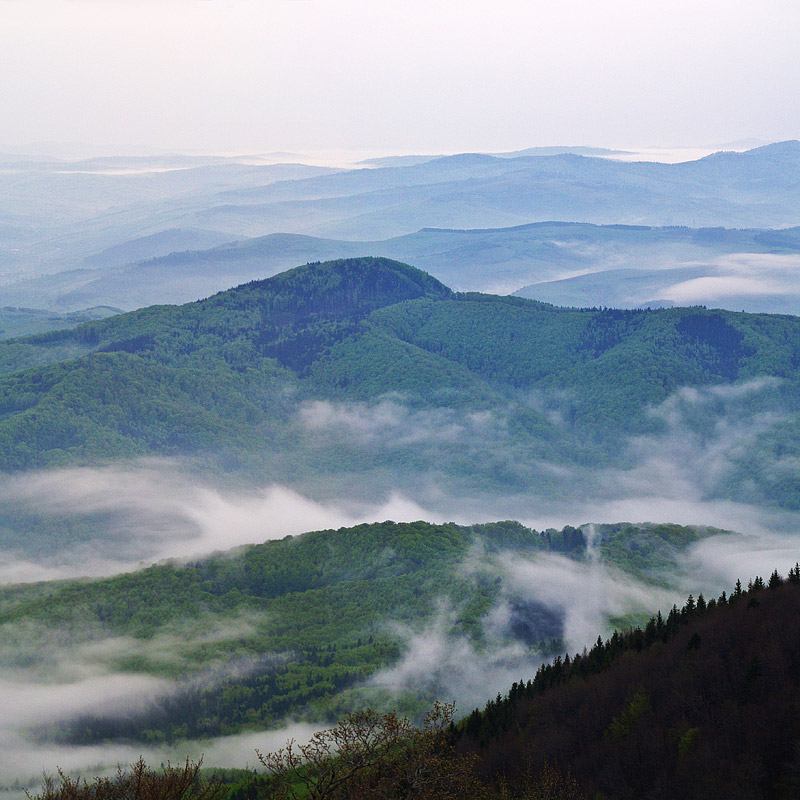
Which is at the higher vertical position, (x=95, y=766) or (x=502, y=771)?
(x=502, y=771)

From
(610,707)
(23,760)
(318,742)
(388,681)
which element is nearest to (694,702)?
(610,707)

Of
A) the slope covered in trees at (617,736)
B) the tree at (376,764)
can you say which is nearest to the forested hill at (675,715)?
the slope covered in trees at (617,736)

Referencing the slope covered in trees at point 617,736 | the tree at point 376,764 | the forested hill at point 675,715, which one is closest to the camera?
the tree at point 376,764

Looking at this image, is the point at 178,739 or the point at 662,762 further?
the point at 178,739

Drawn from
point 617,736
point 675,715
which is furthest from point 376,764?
point 617,736

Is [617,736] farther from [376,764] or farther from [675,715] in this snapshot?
[376,764]

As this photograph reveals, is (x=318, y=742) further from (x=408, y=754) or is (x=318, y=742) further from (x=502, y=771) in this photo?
(x=502, y=771)

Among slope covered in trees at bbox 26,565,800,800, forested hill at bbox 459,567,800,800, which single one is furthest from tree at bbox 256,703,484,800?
forested hill at bbox 459,567,800,800

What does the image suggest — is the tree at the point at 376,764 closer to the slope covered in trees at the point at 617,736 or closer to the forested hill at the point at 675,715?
the slope covered in trees at the point at 617,736
